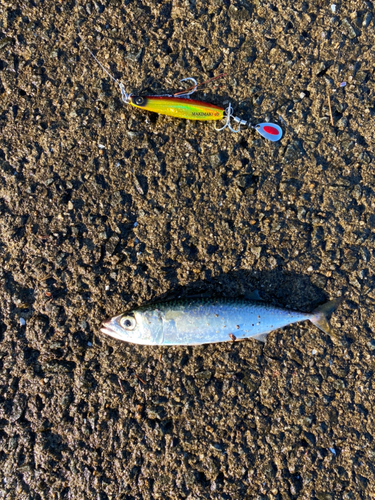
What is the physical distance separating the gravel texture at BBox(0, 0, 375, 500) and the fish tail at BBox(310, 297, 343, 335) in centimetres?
9

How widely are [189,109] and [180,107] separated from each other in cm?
9

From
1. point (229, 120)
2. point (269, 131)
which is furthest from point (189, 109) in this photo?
point (269, 131)

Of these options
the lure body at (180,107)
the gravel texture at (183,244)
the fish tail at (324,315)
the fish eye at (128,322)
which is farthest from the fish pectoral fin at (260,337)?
the lure body at (180,107)

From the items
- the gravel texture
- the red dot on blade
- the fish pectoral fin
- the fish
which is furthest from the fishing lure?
the fish pectoral fin

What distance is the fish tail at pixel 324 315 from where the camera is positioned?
123 inches

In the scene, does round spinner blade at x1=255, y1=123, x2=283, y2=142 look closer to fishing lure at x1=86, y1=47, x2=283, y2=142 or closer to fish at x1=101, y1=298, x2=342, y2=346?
fishing lure at x1=86, y1=47, x2=283, y2=142

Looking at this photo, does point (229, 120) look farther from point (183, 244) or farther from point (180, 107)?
point (183, 244)

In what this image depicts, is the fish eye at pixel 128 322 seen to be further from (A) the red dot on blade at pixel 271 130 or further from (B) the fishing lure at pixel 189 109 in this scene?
(A) the red dot on blade at pixel 271 130

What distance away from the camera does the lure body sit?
3.11 meters

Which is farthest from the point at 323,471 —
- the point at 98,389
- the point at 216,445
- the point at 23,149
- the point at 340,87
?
the point at 23,149

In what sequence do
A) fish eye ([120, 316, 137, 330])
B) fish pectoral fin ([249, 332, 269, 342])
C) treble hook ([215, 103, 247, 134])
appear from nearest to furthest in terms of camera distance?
fish eye ([120, 316, 137, 330]) < fish pectoral fin ([249, 332, 269, 342]) < treble hook ([215, 103, 247, 134])

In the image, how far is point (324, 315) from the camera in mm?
3139

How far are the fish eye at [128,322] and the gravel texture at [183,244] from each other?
0.24m

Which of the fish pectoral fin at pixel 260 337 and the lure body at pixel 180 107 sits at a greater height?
the lure body at pixel 180 107
